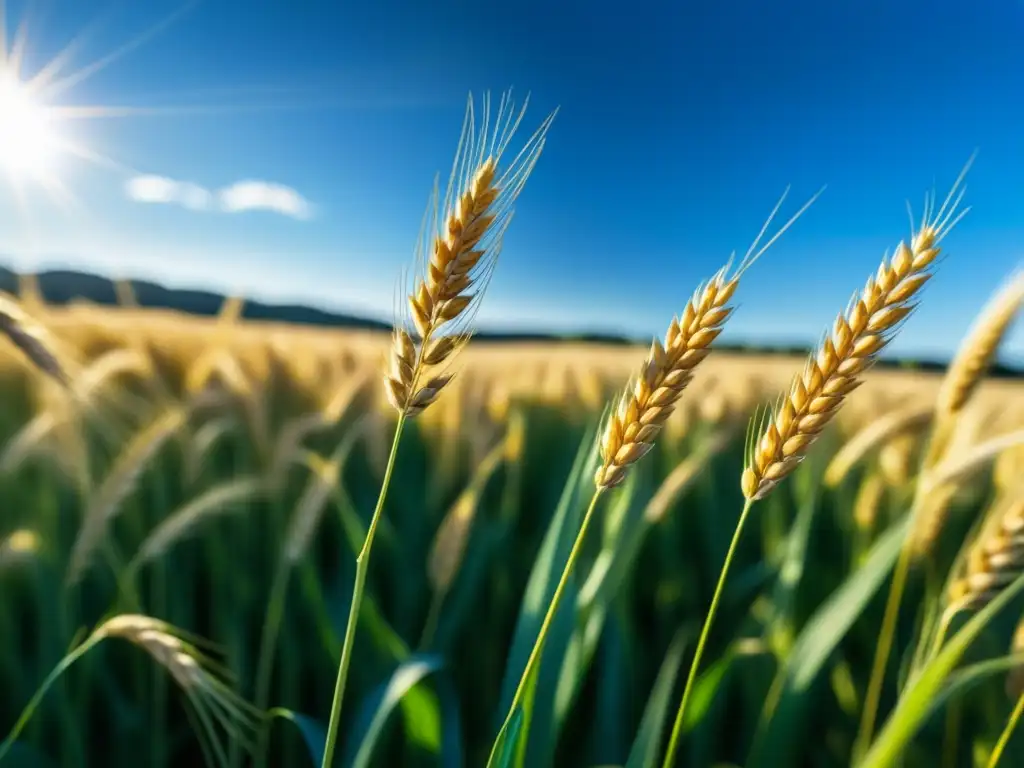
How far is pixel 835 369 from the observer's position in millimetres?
656

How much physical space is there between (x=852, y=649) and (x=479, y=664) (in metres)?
1.15

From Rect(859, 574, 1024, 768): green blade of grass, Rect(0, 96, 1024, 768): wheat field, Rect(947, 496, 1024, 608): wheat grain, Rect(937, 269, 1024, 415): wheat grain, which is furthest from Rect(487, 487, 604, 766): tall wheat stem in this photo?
Rect(937, 269, 1024, 415): wheat grain

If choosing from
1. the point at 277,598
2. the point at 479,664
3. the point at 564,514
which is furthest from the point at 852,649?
the point at 277,598

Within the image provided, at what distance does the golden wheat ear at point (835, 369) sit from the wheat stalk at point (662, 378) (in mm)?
94

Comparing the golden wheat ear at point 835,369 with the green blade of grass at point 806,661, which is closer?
the golden wheat ear at point 835,369

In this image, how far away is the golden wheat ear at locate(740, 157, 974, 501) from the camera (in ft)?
2.08

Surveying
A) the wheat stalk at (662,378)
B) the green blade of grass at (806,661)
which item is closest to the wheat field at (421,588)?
the green blade of grass at (806,661)

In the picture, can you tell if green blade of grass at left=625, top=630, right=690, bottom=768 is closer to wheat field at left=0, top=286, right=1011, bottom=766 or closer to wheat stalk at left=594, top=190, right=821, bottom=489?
wheat field at left=0, top=286, right=1011, bottom=766

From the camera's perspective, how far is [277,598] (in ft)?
4.22

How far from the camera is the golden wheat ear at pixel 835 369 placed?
2.08ft

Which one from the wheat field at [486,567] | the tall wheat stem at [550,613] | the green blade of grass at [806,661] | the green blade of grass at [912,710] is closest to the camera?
the tall wheat stem at [550,613]

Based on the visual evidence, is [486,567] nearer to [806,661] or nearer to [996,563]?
[806,661]

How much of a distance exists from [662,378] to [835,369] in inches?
6.3

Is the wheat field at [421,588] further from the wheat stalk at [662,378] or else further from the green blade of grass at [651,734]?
the wheat stalk at [662,378]
